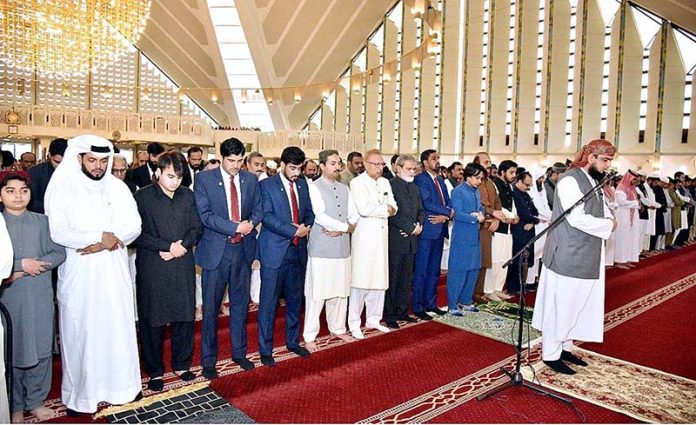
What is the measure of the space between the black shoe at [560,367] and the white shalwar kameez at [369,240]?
135cm

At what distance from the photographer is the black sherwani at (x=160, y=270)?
2.95 meters

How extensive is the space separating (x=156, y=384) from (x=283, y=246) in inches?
46.2

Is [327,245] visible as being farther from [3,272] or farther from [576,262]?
[3,272]

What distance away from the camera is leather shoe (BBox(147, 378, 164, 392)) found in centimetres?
296

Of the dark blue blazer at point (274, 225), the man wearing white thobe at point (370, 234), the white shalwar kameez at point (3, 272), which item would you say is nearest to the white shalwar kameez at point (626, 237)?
the man wearing white thobe at point (370, 234)

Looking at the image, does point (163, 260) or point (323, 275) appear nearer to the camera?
point (163, 260)

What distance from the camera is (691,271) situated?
7148 mm

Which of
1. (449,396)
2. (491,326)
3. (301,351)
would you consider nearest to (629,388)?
(449,396)

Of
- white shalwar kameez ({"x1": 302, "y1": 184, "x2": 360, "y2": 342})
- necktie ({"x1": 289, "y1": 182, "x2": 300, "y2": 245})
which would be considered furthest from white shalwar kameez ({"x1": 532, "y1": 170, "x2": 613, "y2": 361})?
necktie ({"x1": 289, "y1": 182, "x2": 300, "y2": 245})

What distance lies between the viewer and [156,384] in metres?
2.98

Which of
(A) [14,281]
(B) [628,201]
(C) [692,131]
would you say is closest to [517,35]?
(C) [692,131]

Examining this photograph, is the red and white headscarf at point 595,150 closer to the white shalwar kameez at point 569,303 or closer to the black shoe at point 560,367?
the white shalwar kameez at point 569,303

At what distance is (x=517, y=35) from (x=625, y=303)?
48.6 feet

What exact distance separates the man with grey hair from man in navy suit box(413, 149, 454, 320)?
947 millimetres
